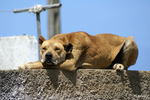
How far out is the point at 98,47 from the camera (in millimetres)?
6008

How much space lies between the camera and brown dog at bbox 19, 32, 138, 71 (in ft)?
16.2

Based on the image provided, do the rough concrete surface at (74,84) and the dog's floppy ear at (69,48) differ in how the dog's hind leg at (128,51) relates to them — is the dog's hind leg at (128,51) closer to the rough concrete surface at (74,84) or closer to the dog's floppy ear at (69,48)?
the rough concrete surface at (74,84)

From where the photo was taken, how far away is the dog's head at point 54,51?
4816 millimetres

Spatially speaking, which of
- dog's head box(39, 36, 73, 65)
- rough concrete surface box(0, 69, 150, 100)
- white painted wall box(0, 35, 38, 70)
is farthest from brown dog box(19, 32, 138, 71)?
white painted wall box(0, 35, 38, 70)

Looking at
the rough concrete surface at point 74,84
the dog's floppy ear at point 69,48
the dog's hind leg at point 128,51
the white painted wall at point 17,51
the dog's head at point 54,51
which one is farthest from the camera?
the white painted wall at point 17,51

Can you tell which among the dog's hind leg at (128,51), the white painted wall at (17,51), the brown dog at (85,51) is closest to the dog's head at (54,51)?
the brown dog at (85,51)

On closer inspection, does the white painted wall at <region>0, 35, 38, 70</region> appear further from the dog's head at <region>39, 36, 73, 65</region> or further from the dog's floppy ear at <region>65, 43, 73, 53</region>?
the dog's floppy ear at <region>65, 43, 73, 53</region>

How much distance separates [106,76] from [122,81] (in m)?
0.45

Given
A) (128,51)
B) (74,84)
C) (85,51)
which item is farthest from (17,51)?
(74,84)

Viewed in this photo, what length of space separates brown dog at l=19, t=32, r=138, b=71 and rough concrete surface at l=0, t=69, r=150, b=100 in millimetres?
230

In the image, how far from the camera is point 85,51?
18.9 feet

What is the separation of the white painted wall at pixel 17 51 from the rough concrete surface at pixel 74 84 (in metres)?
4.68

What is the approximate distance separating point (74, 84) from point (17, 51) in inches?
204

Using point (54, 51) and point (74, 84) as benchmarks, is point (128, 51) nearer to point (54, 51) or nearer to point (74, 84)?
point (74, 84)
